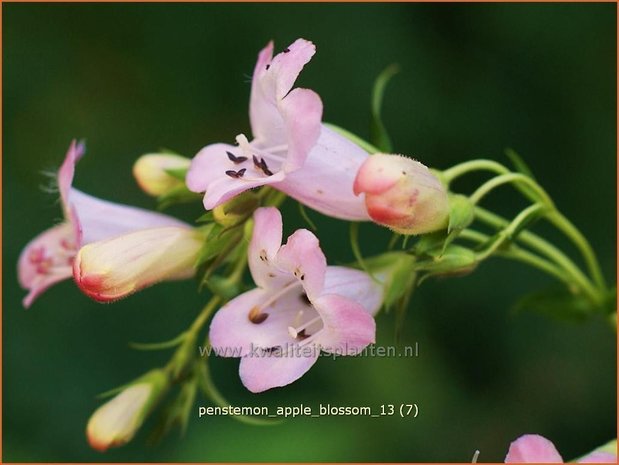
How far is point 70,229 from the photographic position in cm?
152

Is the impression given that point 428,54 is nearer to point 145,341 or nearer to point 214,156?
point 145,341

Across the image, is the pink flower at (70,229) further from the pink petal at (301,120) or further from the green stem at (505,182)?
the green stem at (505,182)

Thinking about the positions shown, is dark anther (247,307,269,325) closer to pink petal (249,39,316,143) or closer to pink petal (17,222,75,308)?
pink petal (249,39,316,143)

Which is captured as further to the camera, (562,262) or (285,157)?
(562,262)

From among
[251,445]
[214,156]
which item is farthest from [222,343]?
[251,445]

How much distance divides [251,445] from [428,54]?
1090mm

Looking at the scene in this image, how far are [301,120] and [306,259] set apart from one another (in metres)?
0.16

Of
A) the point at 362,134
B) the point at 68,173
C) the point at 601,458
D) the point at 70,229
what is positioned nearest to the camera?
the point at 601,458

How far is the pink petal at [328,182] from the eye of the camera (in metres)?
1.19

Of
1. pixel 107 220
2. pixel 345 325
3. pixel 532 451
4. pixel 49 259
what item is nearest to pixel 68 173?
pixel 107 220

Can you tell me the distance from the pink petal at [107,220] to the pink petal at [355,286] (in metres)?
0.27

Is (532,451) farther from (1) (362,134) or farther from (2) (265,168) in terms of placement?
(1) (362,134)

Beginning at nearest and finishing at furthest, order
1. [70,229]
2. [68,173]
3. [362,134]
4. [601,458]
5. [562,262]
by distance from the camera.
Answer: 1. [601,458]
2. [68,173]
3. [562,262]
4. [70,229]
5. [362,134]

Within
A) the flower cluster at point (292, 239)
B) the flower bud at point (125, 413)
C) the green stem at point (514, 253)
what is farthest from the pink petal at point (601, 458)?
the flower bud at point (125, 413)
